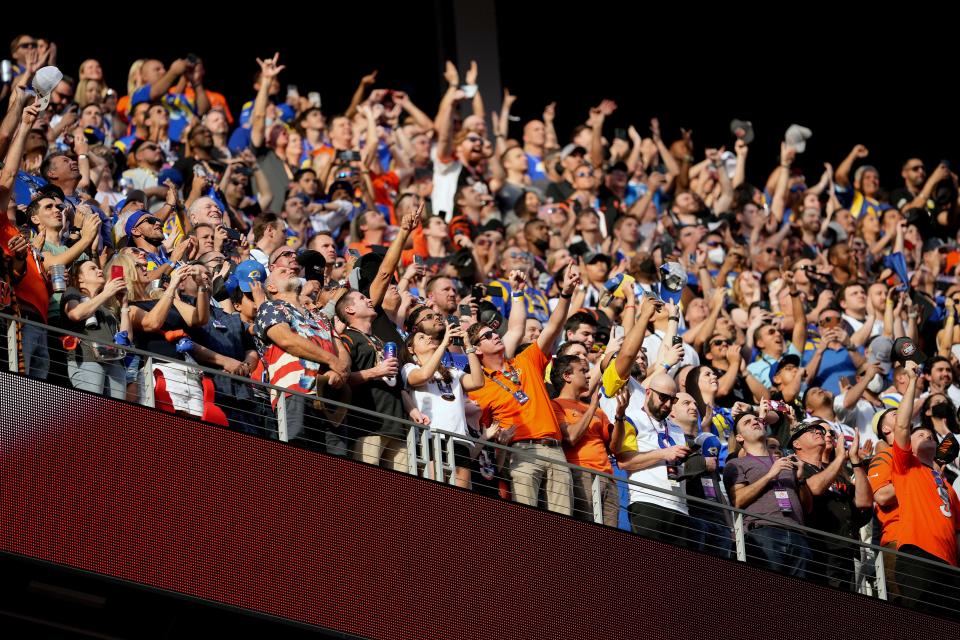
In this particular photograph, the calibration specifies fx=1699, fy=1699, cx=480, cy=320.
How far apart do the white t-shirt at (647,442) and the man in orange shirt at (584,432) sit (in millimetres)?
67

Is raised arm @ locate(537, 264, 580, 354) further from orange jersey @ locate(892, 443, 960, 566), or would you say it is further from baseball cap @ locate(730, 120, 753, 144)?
baseball cap @ locate(730, 120, 753, 144)

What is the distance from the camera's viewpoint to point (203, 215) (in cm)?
970

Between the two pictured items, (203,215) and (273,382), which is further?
(203,215)

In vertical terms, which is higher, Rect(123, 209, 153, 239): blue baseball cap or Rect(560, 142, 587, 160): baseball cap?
Rect(560, 142, 587, 160): baseball cap

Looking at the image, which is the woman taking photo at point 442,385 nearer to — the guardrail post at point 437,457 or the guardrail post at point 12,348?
the guardrail post at point 437,457

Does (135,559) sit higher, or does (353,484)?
(353,484)

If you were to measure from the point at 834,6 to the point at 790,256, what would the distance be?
8.21m

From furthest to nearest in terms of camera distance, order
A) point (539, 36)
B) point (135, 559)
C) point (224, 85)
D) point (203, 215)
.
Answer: point (539, 36)
point (224, 85)
point (203, 215)
point (135, 559)

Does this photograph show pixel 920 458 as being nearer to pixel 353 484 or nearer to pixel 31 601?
pixel 353 484

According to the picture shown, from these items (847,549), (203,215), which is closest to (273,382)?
(203,215)

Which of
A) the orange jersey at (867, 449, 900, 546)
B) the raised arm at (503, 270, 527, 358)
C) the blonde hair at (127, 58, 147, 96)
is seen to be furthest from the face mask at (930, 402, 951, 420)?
the blonde hair at (127, 58, 147, 96)

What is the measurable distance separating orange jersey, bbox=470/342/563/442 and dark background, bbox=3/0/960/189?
1099 cm

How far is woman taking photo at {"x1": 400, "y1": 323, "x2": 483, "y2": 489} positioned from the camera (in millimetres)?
8273

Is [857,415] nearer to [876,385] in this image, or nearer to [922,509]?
[876,385]
